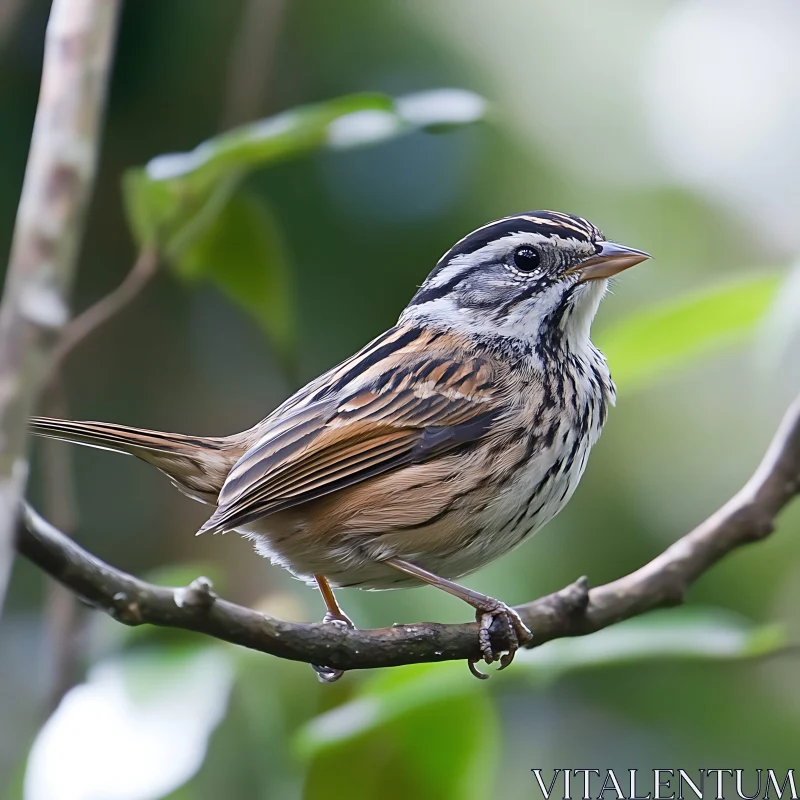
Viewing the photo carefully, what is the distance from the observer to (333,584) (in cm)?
388

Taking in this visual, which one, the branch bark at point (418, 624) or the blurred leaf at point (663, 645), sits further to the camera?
the blurred leaf at point (663, 645)

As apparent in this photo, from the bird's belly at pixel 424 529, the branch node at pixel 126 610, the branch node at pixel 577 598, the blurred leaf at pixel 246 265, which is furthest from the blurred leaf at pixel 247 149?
the branch node at pixel 126 610

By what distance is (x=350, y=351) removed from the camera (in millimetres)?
6656

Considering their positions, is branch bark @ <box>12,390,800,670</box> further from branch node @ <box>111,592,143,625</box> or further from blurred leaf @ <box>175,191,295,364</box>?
blurred leaf @ <box>175,191,295,364</box>

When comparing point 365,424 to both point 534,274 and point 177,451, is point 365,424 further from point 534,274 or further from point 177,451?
point 534,274

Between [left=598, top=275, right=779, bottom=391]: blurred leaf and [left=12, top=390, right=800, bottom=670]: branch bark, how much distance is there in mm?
407

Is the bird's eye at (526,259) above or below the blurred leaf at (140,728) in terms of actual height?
above

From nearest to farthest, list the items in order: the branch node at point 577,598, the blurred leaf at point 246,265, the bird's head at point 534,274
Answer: the branch node at point 577,598 < the bird's head at point 534,274 < the blurred leaf at point 246,265

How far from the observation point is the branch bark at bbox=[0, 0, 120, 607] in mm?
1568

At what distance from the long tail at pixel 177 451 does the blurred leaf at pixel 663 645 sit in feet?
3.98

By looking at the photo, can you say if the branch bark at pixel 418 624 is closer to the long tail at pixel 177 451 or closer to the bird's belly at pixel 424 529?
the bird's belly at pixel 424 529

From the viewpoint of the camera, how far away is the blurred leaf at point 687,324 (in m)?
3.78

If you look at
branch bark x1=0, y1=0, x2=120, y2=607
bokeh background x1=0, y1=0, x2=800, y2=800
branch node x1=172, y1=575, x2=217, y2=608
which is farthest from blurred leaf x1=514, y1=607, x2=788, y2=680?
branch bark x1=0, y1=0, x2=120, y2=607

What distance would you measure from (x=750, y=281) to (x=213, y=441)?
1897mm
